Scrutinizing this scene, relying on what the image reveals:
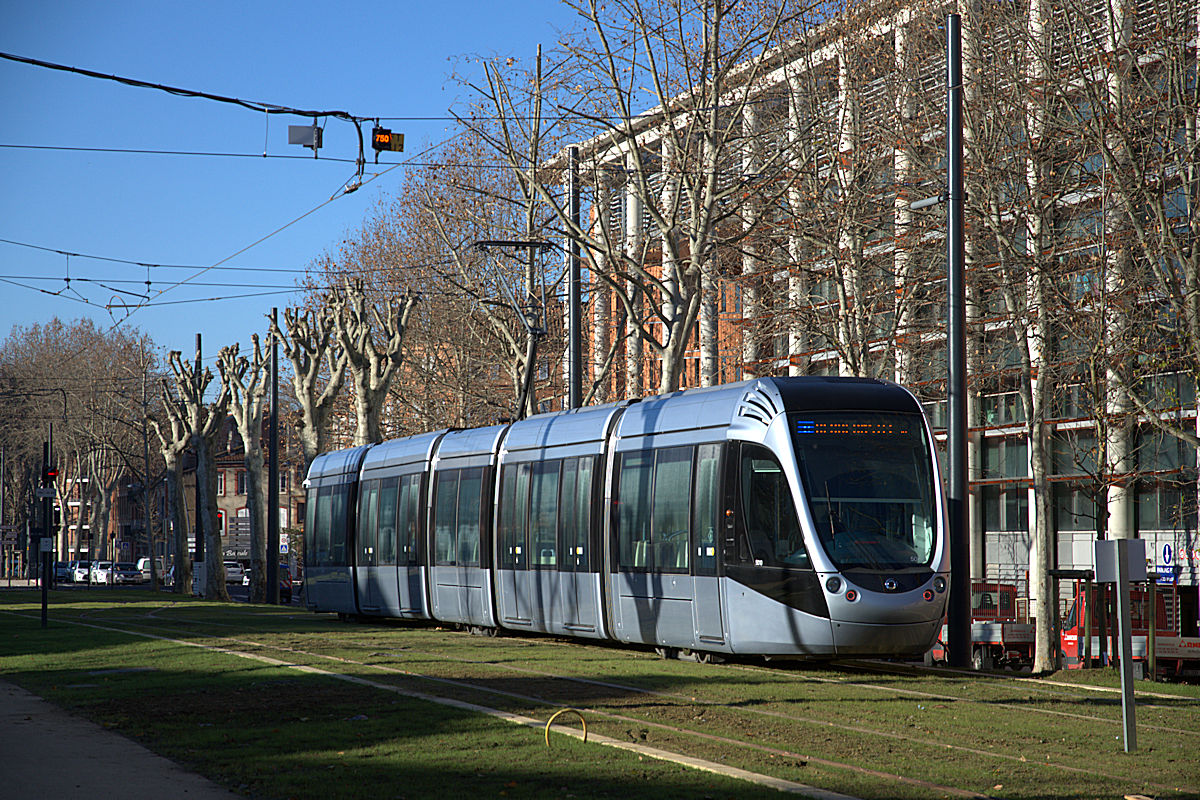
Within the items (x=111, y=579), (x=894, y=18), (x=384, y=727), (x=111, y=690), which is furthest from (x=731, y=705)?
(x=111, y=579)

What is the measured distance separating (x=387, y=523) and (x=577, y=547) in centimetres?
765

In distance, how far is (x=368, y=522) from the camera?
28203mm

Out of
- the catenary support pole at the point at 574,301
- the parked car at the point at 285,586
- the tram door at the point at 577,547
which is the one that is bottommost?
the parked car at the point at 285,586

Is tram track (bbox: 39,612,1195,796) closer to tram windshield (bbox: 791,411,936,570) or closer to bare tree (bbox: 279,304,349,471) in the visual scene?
tram windshield (bbox: 791,411,936,570)

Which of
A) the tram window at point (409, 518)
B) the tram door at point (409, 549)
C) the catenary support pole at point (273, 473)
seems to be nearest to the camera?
the tram door at point (409, 549)

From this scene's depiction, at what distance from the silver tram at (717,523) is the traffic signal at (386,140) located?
176 inches

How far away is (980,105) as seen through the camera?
22.3m

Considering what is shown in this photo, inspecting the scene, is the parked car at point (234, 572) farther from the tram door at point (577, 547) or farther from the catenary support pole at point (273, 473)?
the tram door at point (577, 547)

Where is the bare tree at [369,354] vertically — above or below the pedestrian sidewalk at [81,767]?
above

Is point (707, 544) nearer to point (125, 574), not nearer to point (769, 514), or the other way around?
point (769, 514)

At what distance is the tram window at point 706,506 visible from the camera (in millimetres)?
17234

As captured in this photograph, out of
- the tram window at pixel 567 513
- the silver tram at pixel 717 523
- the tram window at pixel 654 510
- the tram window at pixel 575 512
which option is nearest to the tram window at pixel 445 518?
the silver tram at pixel 717 523

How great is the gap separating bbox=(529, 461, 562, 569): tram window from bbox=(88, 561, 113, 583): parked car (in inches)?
2566

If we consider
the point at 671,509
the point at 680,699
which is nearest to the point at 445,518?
the point at 671,509
